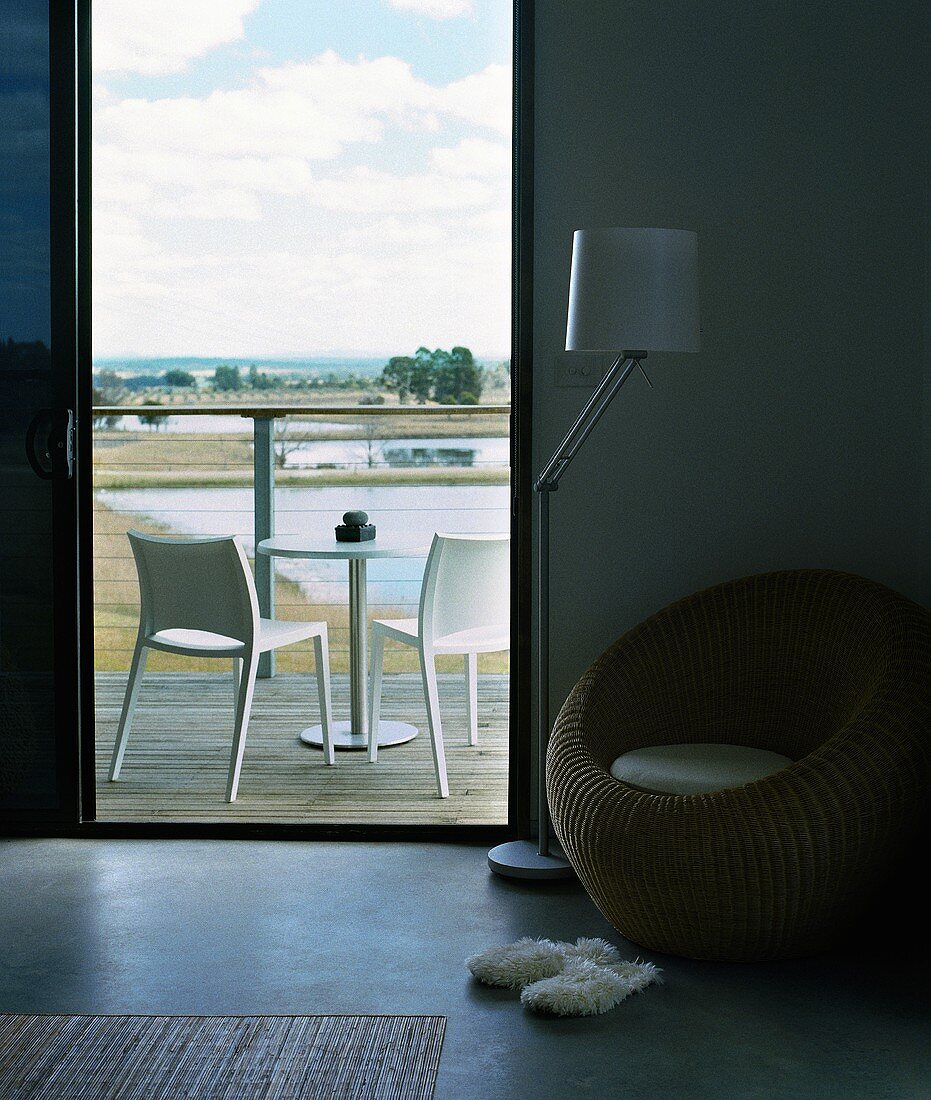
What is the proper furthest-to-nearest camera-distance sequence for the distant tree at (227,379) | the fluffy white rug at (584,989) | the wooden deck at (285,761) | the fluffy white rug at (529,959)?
the distant tree at (227,379) → the wooden deck at (285,761) → the fluffy white rug at (529,959) → the fluffy white rug at (584,989)

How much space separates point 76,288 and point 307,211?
2845 mm

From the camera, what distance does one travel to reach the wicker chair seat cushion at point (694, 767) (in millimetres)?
2473

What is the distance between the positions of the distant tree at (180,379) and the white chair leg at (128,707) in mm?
3003

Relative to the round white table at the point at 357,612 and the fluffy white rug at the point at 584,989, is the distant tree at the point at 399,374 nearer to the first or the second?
the round white table at the point at 357,612

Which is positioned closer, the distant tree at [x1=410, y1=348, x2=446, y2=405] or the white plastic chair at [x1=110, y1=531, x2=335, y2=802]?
the white plastic chair at [x1=110, y1=531, x2=335, y2=802]

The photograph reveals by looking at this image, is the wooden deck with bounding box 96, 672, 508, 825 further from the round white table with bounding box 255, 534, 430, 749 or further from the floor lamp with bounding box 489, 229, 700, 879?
Answer: the floor lamp with bounding box 489, 229, 700, 879

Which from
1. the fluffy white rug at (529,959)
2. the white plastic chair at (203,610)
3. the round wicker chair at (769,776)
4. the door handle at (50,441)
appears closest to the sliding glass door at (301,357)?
the white plastic chair at (203,610)

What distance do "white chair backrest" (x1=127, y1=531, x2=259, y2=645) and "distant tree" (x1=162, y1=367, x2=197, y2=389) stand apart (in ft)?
9.88

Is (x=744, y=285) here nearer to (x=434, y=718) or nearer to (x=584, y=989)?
(x=434, y=718)

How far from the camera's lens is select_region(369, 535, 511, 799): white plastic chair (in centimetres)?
361

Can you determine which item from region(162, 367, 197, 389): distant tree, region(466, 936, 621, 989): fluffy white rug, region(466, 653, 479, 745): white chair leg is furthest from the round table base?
region(162, 367, 197, 389): distant tree

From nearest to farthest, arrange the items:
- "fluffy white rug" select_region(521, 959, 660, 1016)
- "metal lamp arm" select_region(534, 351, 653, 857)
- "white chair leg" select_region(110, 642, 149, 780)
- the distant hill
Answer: "fluffy white rug" select_region(521, 959, 660, 1016)
"metal lamp arm" select_region(534, 351, 653, 857)
"white chair leg" select_region(110, 642, 149, 780)
the distant hill

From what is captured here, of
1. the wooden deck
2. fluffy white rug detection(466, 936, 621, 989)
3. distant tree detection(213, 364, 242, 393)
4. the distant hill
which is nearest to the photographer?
fluffy white rug detection(466, 936, 621, 989)

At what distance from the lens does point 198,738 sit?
4289mm
